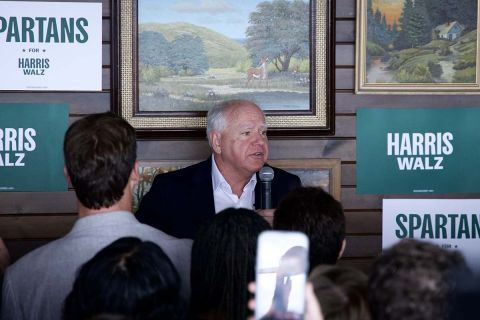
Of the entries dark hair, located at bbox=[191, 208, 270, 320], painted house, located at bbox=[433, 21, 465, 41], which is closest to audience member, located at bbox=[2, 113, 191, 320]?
dark hair, located at bbox=[191, 208, 270, 320]

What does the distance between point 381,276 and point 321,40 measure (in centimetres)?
263

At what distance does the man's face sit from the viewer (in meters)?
3.61

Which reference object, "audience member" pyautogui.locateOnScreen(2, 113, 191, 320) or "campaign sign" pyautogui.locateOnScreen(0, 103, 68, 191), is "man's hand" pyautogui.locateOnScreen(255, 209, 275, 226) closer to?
"audience member" pyautogui.locateOnScreen(2, 113, 191, 320)

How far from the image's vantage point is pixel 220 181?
12.1ft

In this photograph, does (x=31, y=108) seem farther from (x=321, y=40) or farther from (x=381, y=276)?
(x=381, y=276)

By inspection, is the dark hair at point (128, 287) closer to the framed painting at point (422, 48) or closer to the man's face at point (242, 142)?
the man's face at point (242, 142)

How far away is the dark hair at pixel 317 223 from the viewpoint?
2225 millimetres

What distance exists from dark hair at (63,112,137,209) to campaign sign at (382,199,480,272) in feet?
7.18

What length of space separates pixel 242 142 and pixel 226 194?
0.83ft

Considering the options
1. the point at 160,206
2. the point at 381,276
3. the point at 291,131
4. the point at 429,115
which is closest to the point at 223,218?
the point at 381,276

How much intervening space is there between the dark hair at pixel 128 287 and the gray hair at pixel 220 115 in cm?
200

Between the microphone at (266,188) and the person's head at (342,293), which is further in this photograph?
the microphone at (266,188)

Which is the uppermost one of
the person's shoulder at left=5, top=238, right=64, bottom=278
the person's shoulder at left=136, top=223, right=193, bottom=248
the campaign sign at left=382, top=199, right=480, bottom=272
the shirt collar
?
the shirt collar

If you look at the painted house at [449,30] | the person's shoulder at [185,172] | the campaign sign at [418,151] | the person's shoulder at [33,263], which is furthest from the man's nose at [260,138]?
the person's shoulder at [33,263]
